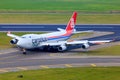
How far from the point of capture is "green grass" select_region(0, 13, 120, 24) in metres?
173

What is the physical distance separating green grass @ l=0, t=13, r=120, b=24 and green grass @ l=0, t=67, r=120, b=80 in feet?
271

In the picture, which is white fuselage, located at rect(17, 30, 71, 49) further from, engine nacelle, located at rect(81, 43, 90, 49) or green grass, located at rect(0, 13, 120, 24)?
green grass, located at rect(0, 13, 120, 24)

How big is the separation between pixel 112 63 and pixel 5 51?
1120 inches

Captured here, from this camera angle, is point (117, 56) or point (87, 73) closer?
point (87, 73)

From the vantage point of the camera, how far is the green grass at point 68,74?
81963 mm

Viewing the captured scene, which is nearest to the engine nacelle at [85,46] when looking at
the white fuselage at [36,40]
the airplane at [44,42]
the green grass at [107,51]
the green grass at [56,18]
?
the airplane at [44,42]

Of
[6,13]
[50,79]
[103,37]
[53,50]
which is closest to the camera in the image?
[50,79]

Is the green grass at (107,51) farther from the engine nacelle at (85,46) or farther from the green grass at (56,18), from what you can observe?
the green grass at (56,18)

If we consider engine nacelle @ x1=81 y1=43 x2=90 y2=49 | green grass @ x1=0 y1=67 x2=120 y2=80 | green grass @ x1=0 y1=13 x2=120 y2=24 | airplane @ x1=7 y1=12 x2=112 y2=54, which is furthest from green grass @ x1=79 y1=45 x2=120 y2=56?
green grass @ x1=0 y1=13 x2=120 y2=24

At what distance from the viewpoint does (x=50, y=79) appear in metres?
80.9

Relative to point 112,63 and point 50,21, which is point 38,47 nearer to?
point 112,63

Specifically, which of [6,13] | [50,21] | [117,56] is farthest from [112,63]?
[6,13]

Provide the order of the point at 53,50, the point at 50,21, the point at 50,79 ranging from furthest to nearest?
the point at 50,21 → the point at 53,50 → the point at 50,79

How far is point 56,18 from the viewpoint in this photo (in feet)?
594
